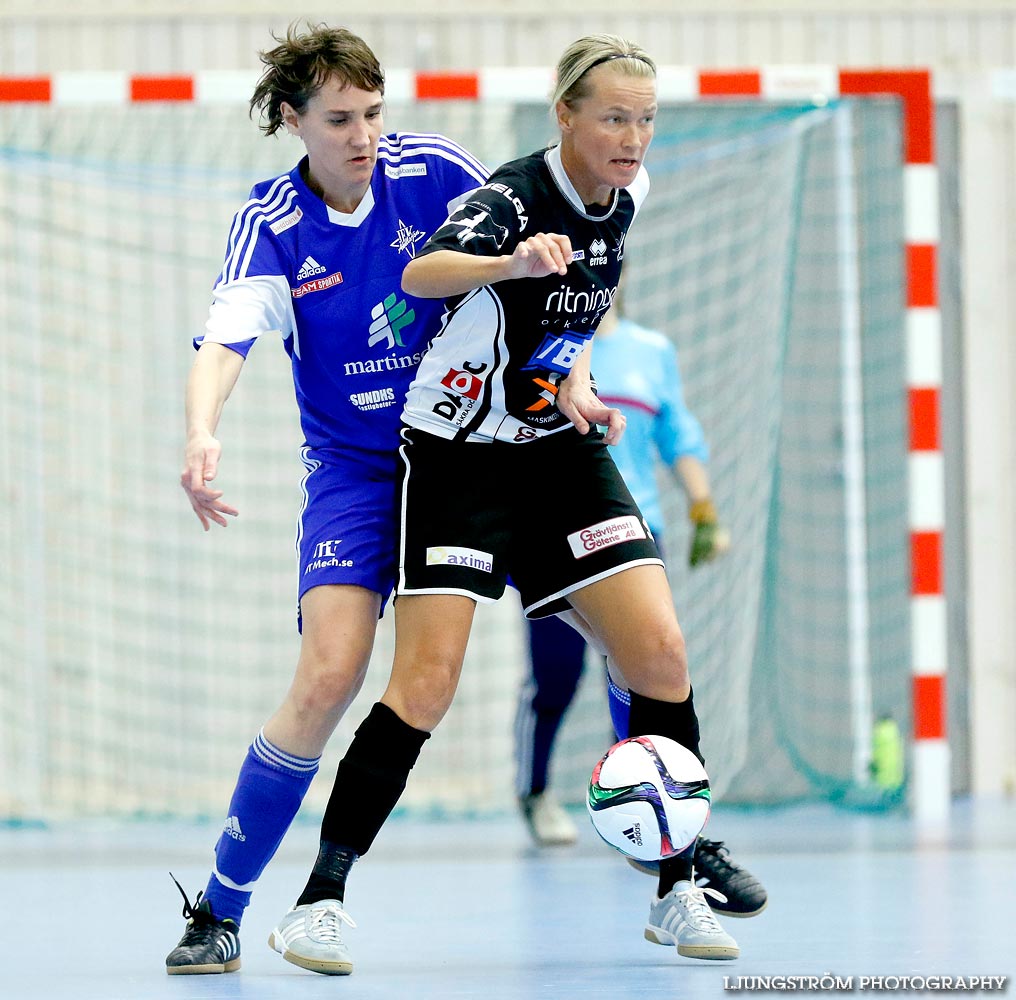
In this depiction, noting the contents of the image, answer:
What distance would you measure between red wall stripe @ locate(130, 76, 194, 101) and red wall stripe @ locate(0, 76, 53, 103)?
11.5 inches

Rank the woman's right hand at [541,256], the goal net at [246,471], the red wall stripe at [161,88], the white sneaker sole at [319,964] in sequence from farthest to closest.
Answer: the goal net at [246,471] → the red wall stripe at [161,88] → the white sneaker sole at [319,964] → the woman's right hand at [541,256]

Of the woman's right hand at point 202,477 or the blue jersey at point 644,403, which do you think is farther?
the blue jersey at point 644,403

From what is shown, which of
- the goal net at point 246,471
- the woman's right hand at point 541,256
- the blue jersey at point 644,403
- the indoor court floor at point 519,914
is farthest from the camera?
the goal net at point 246,471

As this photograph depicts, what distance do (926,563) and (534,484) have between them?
10.4ft

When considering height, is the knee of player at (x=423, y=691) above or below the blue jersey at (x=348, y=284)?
below

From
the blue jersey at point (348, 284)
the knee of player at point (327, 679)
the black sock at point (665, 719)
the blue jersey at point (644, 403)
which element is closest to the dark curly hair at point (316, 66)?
the blue jersey at point (348, 284)

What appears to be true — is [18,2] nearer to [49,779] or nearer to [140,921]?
[49,779]

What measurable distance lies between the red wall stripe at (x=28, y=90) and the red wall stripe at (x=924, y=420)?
3.20 m

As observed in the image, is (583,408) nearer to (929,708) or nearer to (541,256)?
(541,256)

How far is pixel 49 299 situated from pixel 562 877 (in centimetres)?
377

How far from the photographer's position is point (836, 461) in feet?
24.6

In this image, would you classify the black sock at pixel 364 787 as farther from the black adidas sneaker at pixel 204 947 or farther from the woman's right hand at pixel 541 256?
the woman's right hand at pixel 541 256

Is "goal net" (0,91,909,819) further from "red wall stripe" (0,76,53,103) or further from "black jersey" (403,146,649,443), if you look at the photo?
"black jersey" (403,146,649,443)

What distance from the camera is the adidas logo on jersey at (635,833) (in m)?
3.27
